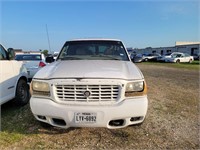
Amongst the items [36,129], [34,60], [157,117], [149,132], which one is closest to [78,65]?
[36,129]

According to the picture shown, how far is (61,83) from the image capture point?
10.8ft

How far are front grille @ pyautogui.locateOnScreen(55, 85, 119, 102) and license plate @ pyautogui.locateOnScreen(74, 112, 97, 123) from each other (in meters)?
0.22

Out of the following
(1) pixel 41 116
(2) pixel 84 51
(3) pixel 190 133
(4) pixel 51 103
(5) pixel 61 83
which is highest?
(2) pixel 84 51

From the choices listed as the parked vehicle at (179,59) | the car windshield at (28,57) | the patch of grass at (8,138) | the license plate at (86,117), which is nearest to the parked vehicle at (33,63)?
the car windshield at (28,57)

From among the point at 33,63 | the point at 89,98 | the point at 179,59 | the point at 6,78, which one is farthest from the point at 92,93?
the point at 179,59

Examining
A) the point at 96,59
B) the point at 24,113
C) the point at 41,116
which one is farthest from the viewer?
the point at 24,113

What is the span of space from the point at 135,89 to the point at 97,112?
0.71m

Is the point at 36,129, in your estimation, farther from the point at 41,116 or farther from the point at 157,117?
the point at 157,117

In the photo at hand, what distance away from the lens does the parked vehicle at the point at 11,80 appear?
4659mm

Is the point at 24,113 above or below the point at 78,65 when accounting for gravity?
below

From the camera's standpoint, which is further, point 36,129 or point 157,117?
point 157,117

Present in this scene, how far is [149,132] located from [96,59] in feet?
6.03

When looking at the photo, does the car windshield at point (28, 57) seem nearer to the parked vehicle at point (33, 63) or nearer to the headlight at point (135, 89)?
the parked vehicle at point (33, 63)

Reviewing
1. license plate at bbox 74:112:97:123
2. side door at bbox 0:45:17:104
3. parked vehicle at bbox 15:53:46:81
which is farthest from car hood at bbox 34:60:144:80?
parked vehicle at bbox 15:53:46:81
